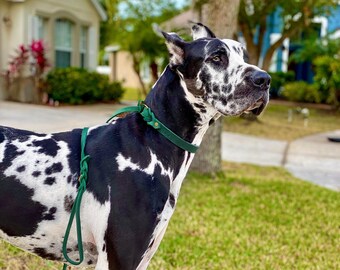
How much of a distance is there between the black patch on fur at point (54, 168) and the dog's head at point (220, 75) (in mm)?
672

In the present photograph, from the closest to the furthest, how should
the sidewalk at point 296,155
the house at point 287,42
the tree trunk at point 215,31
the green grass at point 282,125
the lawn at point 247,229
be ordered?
the lawn at point 247,229 < the tree trunk at point 215,31 < the sidewalk at point 296,155 < the green grass at point 282,125 < the house at point 287,42

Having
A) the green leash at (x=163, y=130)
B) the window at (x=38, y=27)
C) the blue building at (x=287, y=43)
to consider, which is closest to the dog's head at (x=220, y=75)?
the green leash at (x=163, y=130)

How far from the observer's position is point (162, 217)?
2312mm

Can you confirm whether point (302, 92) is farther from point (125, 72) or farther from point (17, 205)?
point (17, 205)

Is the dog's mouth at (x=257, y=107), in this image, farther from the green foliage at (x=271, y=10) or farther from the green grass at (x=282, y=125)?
the green foliage at (x=271, y=10)

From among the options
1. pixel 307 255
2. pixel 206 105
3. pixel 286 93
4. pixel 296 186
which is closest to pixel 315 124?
pixel 286 93

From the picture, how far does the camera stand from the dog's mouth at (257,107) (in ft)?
7.38

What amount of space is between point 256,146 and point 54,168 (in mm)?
9532

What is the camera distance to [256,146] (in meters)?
11.5

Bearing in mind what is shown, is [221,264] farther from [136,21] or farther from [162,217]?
[136,21]

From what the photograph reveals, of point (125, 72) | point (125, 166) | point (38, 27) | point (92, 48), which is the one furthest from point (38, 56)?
point (125, 72)

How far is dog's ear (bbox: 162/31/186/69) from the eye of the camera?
2332 millimetres

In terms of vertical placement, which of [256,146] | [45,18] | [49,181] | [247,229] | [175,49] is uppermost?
[45,18]

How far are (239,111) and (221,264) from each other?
86.0 inches
